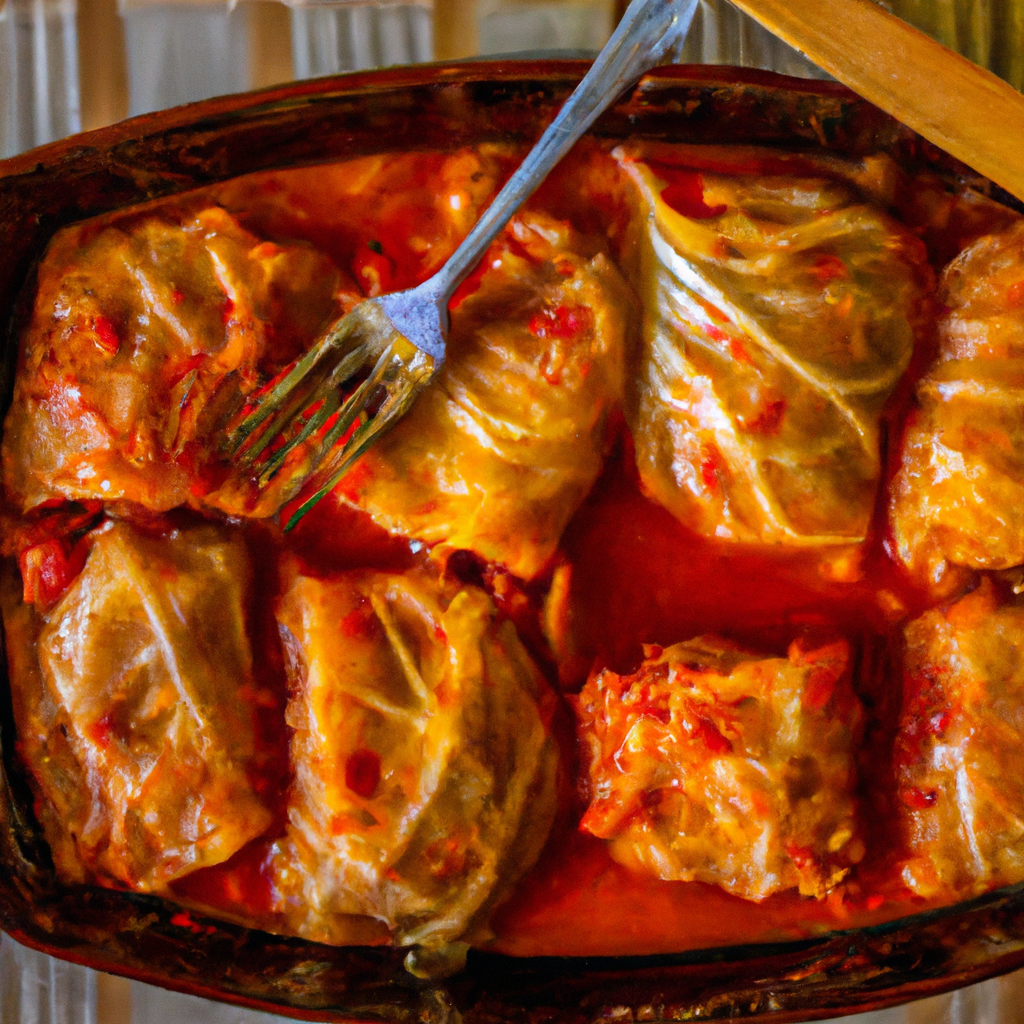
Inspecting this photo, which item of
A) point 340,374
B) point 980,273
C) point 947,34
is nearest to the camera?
point 340,374

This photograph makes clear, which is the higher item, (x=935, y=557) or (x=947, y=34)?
(x=947, y=34)

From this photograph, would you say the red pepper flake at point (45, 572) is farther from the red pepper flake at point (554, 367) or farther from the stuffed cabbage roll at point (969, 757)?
the stuffed cabbage roll at point (969, 757)

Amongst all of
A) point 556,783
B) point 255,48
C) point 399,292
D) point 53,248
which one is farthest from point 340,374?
point 255,48

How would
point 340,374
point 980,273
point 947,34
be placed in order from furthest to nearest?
point 947,34 < point 980,273 < point 340,374

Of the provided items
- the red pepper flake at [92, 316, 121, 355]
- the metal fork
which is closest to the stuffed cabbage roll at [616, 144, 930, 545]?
the metal fork

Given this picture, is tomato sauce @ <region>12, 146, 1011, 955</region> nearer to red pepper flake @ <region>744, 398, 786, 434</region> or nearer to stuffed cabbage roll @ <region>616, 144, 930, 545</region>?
stuffed cabbage roll @ <region>616, 144, 930, 545</region>

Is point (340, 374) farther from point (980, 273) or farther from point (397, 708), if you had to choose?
point (980, 273)

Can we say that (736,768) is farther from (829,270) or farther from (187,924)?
(187,924)
